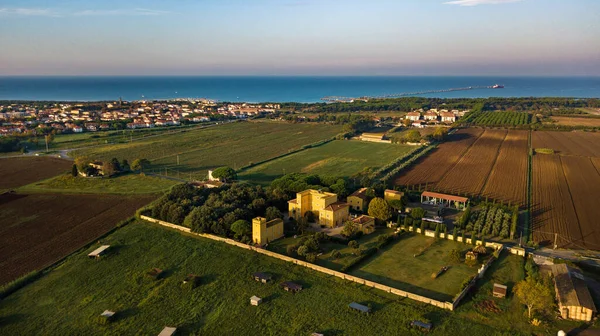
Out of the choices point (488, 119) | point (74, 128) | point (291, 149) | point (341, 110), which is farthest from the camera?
point (341, 110)

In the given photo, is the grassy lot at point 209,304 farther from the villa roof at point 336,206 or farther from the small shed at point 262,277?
the villa roof at point 336,206

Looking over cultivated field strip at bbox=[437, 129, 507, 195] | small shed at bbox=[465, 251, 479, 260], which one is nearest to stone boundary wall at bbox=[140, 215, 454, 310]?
small shed at bbox=[465, 251, 479, 260]

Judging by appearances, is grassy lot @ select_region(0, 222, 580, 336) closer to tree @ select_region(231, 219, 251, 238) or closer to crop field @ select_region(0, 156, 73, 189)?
Answer: tree @ select_region(231, 219, 251, 238)

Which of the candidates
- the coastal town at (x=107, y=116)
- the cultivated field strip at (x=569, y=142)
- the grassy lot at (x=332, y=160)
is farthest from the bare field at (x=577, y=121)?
the coastal town at (x=107, y=116)

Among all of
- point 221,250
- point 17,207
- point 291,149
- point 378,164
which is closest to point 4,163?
point 17,207

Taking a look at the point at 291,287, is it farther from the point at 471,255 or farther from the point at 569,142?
the point at 569,142

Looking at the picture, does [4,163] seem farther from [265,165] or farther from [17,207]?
[265,165]
